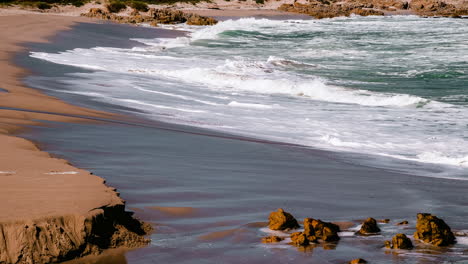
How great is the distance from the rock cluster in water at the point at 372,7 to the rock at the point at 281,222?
55471mm

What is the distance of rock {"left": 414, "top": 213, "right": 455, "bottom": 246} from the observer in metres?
4.42

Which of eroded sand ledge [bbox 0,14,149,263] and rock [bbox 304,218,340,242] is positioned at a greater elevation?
eroded sand ledge [bbox 0,14,149,263]

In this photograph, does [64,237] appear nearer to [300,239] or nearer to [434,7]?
[300,239]

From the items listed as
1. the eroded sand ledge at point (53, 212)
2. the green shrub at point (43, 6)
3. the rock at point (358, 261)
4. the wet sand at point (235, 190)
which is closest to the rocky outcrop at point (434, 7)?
the green shrub at point (43, 6)

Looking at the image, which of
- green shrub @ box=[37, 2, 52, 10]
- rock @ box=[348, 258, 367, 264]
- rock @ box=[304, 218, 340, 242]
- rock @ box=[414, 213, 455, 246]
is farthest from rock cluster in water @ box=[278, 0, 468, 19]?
rock @ box=[348, 258, 367, 264]

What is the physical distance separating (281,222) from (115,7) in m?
49.9

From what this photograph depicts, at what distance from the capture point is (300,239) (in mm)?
4320

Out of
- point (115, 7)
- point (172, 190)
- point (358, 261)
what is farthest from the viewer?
point (115, 7)

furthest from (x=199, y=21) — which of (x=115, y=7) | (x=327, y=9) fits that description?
(x=327, y=9)

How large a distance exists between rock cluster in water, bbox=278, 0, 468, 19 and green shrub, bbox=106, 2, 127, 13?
17.7 m

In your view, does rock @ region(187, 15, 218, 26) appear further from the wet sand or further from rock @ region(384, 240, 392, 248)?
rock @ region(384, 240, 392, 248)

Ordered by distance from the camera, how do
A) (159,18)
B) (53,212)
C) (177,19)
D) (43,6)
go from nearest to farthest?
1. (53,212)
2. (159,18)
3. (177,19)
4. (43,6)

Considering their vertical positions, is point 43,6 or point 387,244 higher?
point 43,6

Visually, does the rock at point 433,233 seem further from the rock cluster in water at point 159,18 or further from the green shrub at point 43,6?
the green shrub at point 43,6
